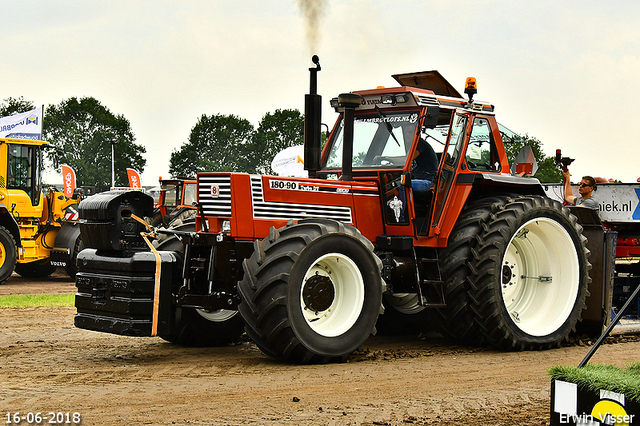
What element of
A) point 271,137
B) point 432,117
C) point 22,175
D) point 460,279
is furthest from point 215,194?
point 271,137

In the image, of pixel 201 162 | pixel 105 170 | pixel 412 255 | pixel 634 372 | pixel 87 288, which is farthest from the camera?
pixel 105 170

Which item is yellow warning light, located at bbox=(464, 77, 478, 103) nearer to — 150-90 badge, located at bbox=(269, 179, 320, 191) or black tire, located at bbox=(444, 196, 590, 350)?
black tire, located at bbox=(444, 196, 590, 350)

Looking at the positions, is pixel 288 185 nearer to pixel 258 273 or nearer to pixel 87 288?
pixel 258 273

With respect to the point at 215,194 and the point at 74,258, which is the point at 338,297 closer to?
the point at 215,194

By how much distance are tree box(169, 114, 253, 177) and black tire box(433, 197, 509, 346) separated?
50023 mm

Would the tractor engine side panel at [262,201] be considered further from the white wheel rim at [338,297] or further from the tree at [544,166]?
the tree at [544,166]

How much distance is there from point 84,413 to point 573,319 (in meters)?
5.34

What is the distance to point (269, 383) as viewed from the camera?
18.8ft

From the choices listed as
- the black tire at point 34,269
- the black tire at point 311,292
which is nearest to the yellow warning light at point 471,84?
the black tire at point 311,292

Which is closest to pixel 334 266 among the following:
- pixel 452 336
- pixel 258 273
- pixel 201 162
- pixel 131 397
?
pixel 258 273

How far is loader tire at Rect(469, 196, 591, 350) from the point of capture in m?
7.43

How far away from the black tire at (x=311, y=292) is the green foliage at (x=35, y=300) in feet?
21.5

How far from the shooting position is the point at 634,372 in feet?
14.1

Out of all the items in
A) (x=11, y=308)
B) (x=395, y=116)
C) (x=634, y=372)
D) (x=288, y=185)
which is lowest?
(x=11, y=308)
